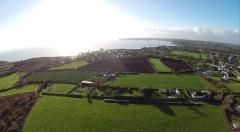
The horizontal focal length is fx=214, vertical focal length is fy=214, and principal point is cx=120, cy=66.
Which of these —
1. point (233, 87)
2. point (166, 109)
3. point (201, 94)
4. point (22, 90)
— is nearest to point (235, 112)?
point (201, 94)

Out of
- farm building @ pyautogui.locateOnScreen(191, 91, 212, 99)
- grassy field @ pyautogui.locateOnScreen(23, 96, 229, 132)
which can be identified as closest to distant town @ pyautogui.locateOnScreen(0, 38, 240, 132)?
grassy field @ pyautogui.locateOnScreen(23, 96, 229, 132)

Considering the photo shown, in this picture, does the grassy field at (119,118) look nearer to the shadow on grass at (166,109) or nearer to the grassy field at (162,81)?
the shadow on grass at (166,109)

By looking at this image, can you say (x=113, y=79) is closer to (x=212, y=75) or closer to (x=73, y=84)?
(x=73, y=84)

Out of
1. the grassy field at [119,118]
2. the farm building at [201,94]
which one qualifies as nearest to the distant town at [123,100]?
the grassy field at [119,118]

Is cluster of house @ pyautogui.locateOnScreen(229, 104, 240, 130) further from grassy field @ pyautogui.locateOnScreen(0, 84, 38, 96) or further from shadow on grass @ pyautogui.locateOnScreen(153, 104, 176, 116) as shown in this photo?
grassy field @ pyautogui.locateOnScreen(0, 84, 38, 96)

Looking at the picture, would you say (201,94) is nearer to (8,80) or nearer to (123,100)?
(123,100)

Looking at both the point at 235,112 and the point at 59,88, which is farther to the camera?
the point at 59,88

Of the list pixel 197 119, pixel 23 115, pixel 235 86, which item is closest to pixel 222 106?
pixel 197 119
